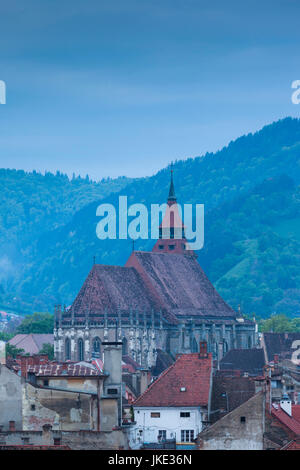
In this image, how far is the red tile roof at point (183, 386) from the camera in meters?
73.9

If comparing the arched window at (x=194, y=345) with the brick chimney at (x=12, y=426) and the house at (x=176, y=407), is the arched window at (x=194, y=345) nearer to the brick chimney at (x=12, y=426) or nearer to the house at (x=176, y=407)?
the house at (x=176, y=407)

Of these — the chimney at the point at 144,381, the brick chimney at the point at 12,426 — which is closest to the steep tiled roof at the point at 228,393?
the brick chimney at the point at 12,426

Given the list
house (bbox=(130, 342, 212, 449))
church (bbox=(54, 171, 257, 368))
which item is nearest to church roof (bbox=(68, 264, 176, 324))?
church (bbox=(54, 171, 257, 368))

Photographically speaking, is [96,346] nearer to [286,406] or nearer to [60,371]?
[286,406]

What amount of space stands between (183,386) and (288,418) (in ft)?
19.0

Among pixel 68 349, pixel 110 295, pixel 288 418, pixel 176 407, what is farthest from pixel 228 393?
pixel 110 295

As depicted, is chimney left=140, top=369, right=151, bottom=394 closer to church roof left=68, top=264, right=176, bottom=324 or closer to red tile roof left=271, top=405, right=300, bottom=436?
red tile roof left=271, top=405, right=300, bottom=436

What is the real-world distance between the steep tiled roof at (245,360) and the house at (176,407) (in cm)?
6978

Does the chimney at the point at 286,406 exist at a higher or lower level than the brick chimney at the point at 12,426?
higher

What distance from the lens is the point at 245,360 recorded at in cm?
15775

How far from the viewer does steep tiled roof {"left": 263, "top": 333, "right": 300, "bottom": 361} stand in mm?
158262

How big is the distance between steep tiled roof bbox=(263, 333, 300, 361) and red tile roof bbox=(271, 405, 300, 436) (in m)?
78.1

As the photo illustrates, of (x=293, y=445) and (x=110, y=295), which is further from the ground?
(x=110, y=295)

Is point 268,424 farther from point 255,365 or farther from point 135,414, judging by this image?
point 255,365
